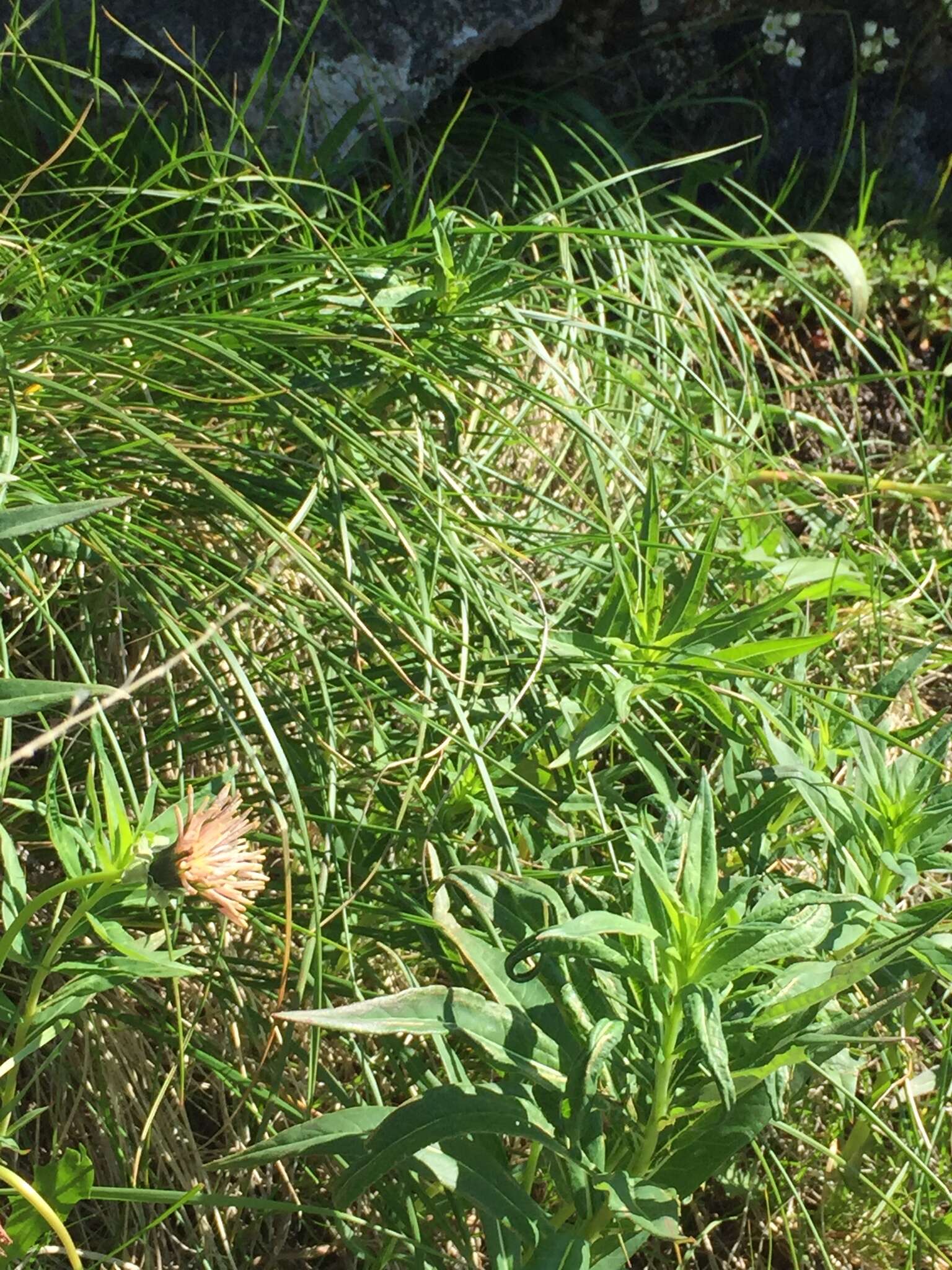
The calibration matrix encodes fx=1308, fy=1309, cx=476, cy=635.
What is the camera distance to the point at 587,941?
1.05 meters

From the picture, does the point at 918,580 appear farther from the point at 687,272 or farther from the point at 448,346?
the point at 448,346

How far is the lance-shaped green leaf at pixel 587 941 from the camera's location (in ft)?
3.38

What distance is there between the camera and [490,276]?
1537mm

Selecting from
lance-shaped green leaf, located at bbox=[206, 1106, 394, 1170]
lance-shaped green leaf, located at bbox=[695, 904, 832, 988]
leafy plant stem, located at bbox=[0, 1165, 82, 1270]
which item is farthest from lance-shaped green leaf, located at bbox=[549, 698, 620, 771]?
leafy plant stem, located at bbox=[0, 1165, 82, 1270]

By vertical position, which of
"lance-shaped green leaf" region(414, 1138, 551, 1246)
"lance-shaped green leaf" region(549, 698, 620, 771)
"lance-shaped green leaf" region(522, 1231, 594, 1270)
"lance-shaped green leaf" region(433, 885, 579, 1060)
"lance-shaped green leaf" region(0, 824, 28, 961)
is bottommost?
"lance-shaped green leaf" region(522, 1231, 594, 1270)

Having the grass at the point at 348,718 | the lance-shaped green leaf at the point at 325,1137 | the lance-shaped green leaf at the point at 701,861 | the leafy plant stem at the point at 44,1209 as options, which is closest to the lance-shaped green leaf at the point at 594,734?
the grass at the point at 348,718

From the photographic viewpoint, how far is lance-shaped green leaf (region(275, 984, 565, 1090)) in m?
1.03

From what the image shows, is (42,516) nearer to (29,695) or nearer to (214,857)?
(29,695)

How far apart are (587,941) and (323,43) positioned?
1.73 m

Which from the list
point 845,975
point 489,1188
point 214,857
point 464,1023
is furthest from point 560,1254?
point 214,857

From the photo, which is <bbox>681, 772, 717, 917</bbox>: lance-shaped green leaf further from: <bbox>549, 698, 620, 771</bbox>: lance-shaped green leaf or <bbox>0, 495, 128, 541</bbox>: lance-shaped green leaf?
<bbox>0, 495, 128, 541</bbox>: lance-shaped green leaf

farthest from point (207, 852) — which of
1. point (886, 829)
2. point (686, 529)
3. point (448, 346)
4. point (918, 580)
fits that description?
point (918, 580)

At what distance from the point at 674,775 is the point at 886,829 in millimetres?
459

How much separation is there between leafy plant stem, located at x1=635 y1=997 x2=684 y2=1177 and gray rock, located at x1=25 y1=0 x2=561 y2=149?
152cm
